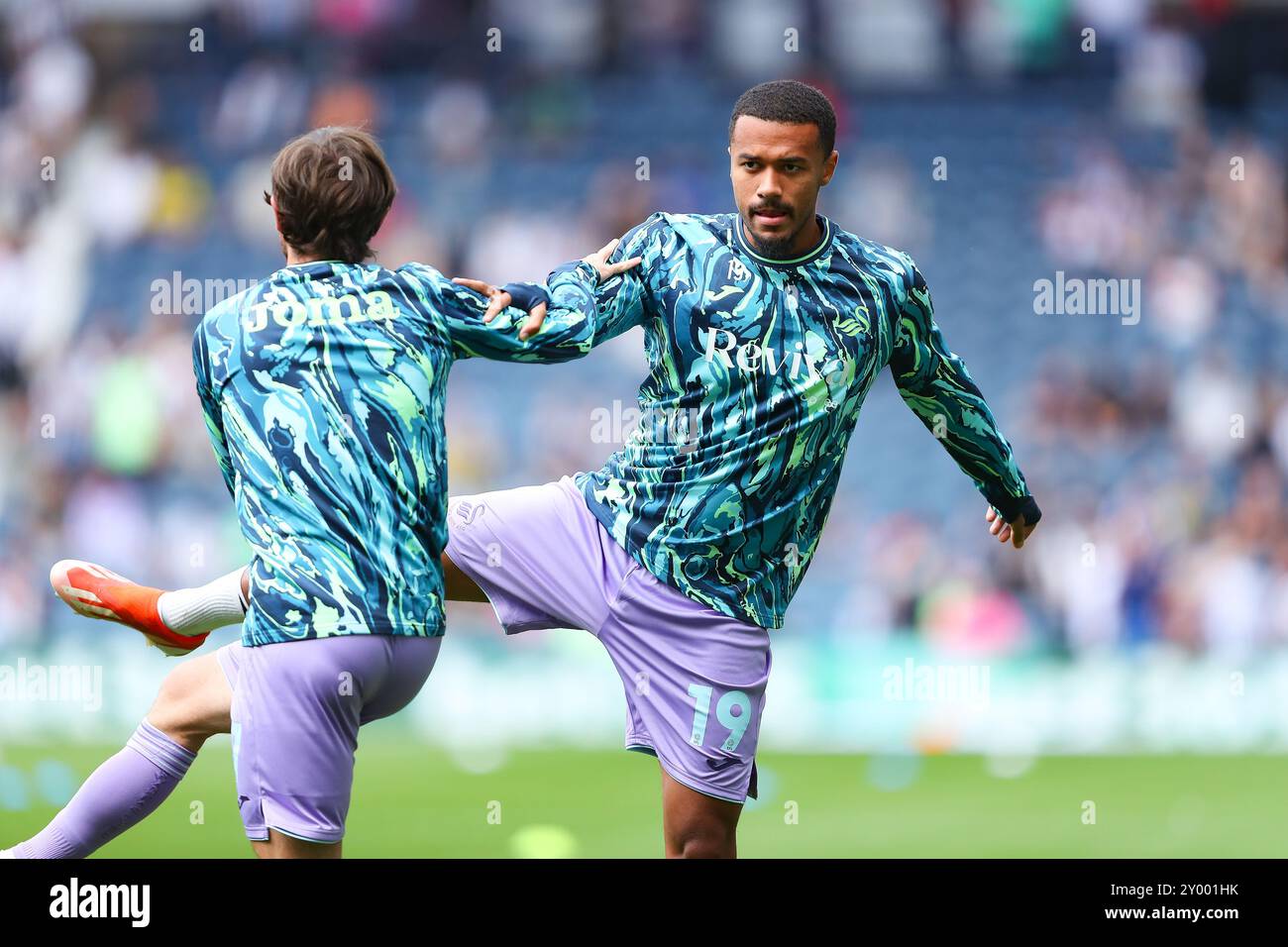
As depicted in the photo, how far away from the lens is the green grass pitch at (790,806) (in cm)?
720

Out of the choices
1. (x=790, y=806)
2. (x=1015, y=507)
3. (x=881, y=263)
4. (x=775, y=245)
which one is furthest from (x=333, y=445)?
(x=790, y=806)

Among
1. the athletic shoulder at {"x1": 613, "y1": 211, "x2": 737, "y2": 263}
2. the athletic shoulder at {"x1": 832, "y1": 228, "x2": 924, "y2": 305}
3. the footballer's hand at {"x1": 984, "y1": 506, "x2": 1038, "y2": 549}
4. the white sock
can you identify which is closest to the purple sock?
the white sock

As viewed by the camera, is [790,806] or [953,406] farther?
[790,806]

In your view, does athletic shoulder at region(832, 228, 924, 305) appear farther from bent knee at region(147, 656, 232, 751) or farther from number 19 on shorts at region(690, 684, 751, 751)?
bent knee at region(147, 656, 232, 751)

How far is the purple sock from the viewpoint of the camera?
4.18 metres

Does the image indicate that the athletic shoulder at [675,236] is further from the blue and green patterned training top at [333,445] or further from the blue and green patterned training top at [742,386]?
the blue and green patterned training top at [333,445]

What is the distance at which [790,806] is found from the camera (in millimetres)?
8117

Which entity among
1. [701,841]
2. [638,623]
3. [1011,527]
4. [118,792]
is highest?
[1011,527]

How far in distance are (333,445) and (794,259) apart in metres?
1.47

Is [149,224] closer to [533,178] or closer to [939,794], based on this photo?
[533,178]

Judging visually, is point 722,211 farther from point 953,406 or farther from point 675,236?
point 675,236

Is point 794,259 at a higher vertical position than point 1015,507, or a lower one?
higher
